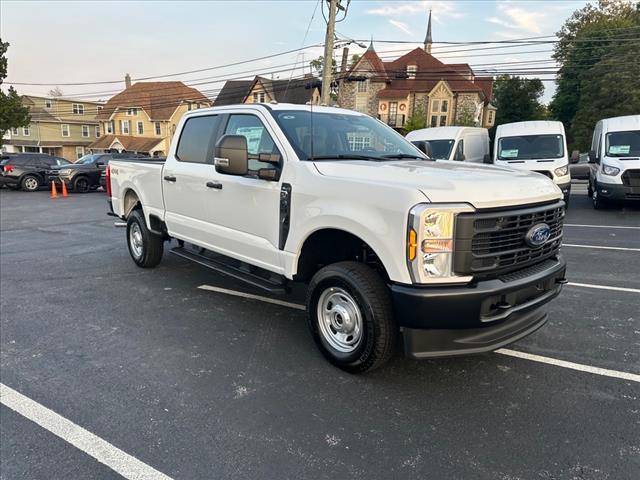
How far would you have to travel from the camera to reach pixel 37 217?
11945mm

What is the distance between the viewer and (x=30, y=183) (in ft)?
65.7

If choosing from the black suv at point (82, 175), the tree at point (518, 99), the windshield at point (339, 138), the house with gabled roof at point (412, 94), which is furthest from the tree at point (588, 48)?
the windshield at point (339, 138)

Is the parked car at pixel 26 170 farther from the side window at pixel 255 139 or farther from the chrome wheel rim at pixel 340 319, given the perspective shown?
the chrome wheel rim at pixel 340 319

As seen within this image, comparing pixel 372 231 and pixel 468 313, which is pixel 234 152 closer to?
pixel 372 231

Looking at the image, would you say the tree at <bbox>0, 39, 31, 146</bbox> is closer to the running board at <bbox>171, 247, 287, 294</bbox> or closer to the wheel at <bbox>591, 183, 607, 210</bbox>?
the running board at <bbox>171, 247, 287, 294</bbox>

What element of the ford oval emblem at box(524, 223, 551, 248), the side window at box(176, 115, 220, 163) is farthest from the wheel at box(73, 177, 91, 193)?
the ford oval emblem at box(524, 223, 551, 248)

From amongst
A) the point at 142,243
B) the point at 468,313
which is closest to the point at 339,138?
the point at 468,313

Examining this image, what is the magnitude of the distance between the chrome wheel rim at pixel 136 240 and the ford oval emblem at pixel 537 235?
5127mm

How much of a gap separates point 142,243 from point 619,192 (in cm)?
1154

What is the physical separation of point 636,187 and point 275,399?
11916 mm

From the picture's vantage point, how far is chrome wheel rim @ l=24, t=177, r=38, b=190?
1991 cm

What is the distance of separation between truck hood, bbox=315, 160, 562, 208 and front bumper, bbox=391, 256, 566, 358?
1.81 feet

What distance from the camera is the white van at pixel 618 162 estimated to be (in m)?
11.2

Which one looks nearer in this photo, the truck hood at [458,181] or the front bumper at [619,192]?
the truck hood at [458,181]
